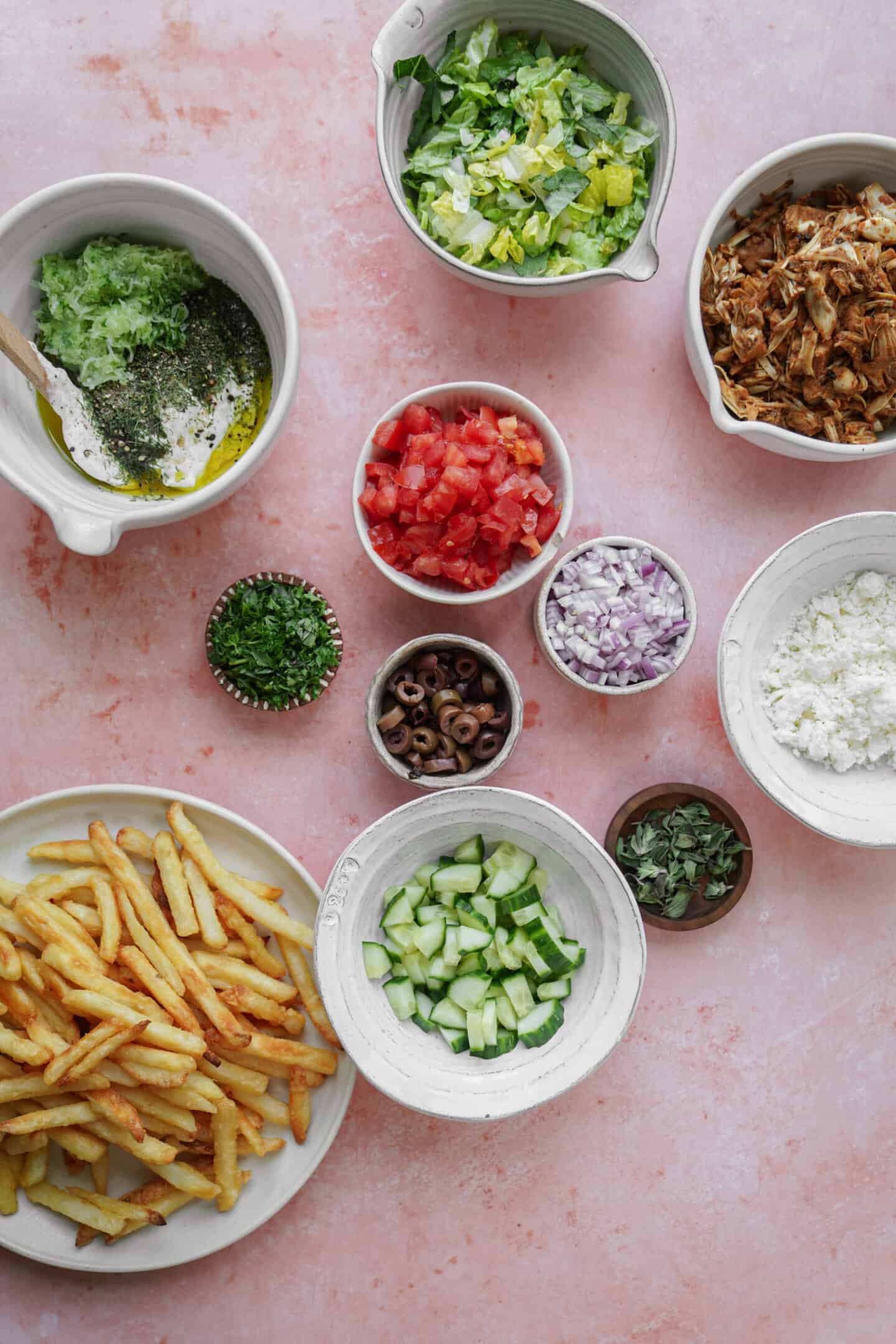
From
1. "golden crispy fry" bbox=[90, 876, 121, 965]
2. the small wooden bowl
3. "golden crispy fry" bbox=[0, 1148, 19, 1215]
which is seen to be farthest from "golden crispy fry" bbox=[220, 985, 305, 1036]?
the small wooden bowl

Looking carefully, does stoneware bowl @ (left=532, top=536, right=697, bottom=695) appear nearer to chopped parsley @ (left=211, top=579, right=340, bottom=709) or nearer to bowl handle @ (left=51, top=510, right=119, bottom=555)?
chopped parsley @ (left=211, top=579, right=340, bottom=709)

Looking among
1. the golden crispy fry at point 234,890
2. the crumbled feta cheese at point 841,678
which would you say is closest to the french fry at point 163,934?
the golden crispy fry at point 234,890

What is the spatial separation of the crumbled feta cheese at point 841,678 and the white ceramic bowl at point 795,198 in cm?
32

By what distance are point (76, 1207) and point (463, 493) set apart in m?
1.71

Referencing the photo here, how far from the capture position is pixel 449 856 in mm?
2271

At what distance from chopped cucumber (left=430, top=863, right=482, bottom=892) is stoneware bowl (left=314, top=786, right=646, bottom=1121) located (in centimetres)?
8

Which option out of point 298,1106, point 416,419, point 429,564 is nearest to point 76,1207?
point 298,1106

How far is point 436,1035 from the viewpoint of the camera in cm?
218

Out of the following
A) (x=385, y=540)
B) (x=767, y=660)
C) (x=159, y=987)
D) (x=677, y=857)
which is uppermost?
(x=385, y=540)

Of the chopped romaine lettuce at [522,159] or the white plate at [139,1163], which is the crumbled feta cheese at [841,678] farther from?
the white plate at [139,1163]

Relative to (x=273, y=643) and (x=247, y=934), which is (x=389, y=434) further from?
(x=247, y=934)

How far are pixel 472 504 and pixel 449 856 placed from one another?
2.64 feet

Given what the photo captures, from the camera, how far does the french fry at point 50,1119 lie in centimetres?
200

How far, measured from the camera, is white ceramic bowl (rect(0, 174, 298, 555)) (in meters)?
1.97
